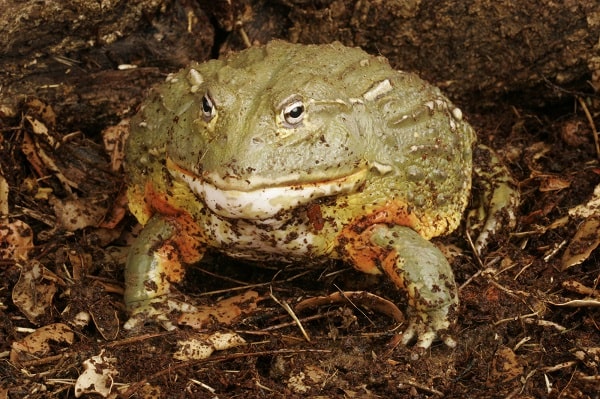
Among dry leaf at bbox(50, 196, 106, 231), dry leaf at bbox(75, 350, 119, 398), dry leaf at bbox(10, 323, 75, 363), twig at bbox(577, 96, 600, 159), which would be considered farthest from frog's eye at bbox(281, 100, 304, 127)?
twig at bbox(577, 96, 600, 159)

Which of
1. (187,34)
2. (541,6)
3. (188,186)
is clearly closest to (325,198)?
(188,186)

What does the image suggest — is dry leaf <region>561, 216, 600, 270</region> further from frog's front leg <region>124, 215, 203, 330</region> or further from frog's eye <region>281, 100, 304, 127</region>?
frog's front leg <region>124, 215, 203, 330</region>

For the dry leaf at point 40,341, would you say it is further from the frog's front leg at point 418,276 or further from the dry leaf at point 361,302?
the frog's front leg at point 418,276

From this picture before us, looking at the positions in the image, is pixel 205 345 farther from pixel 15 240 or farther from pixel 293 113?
pixel 15 240

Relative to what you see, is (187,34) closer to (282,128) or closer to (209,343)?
(282,128)

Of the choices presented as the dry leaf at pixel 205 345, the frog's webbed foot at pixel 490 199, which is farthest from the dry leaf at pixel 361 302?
the frog's webbed foot at pixel 490 199

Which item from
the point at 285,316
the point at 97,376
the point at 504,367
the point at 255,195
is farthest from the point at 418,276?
the point at 97,376
